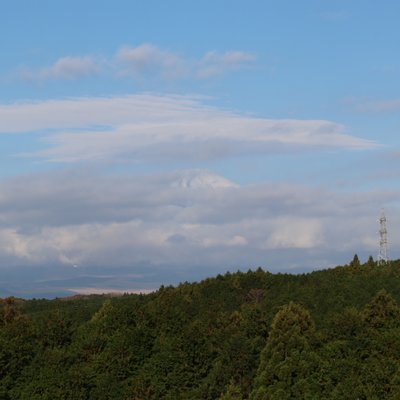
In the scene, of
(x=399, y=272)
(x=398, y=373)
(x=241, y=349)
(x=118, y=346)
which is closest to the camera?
(x=398, y=373)

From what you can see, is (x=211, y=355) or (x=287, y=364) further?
(x=211, y=355)

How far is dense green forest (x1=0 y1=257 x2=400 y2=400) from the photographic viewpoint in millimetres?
84562

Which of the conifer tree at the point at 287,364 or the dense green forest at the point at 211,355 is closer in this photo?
the conifer tree at the point at 287,364

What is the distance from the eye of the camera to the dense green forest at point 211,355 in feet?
277

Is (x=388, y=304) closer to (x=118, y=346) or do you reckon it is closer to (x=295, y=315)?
(x=295, y=315)

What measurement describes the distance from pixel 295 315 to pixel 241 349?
25.7ft

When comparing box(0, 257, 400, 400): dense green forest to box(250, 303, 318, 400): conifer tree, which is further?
box(0, 257, 400, 400): dense green forest

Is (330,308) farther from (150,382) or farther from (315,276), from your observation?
(315,276)

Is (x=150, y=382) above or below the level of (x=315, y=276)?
below

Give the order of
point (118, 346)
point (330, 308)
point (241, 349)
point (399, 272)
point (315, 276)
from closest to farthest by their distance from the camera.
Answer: point (241, 349) < point (118, 346) < point (330, 308) < point (399, 272) < point (315, 276)

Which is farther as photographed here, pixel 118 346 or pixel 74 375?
pixel 118 346

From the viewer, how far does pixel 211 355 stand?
102812 mm

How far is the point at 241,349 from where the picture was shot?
94.6 metres

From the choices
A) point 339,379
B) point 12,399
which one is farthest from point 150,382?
point 339,379
